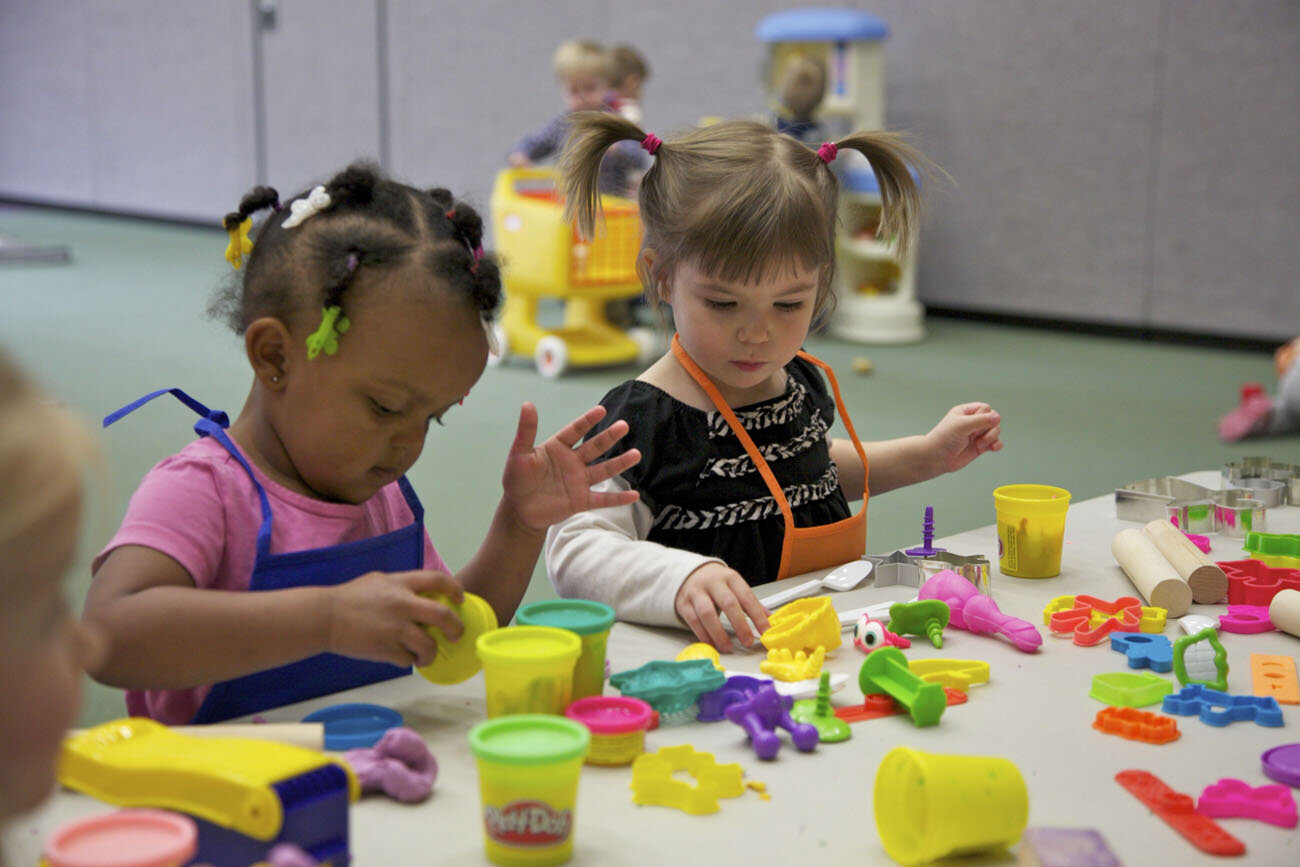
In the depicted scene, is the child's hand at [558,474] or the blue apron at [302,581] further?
the child's hand at [558,474]

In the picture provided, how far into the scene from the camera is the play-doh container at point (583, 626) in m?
0.91

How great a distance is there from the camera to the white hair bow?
1.07 m

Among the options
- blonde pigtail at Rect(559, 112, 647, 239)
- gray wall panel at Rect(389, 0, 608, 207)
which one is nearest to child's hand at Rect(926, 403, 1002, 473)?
blonde pigtail at Rect(559, 112, 647, 239)

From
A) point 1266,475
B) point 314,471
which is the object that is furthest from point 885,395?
point 314,471

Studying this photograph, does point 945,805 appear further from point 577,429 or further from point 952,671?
point 577,429

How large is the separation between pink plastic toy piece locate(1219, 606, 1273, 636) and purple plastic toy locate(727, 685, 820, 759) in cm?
47

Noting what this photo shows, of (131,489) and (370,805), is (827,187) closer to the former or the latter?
(370,805)

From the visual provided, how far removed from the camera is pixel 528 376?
14.2 ft

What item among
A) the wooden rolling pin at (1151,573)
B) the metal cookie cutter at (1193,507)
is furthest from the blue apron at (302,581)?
the metal cookie cutter at (1193,507)

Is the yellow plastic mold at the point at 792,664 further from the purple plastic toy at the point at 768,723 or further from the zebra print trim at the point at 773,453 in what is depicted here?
the zebra print trim at the point at 773,453

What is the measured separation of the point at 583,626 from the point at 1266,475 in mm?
1109

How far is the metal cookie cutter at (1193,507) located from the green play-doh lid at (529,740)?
0.95m

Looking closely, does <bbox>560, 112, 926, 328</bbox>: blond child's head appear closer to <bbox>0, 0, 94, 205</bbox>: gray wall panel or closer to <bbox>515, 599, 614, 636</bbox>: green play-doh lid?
<bbox>515, 599, 614, 636</bbox>: green play-doh lid

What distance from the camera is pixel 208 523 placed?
1.00 meters
